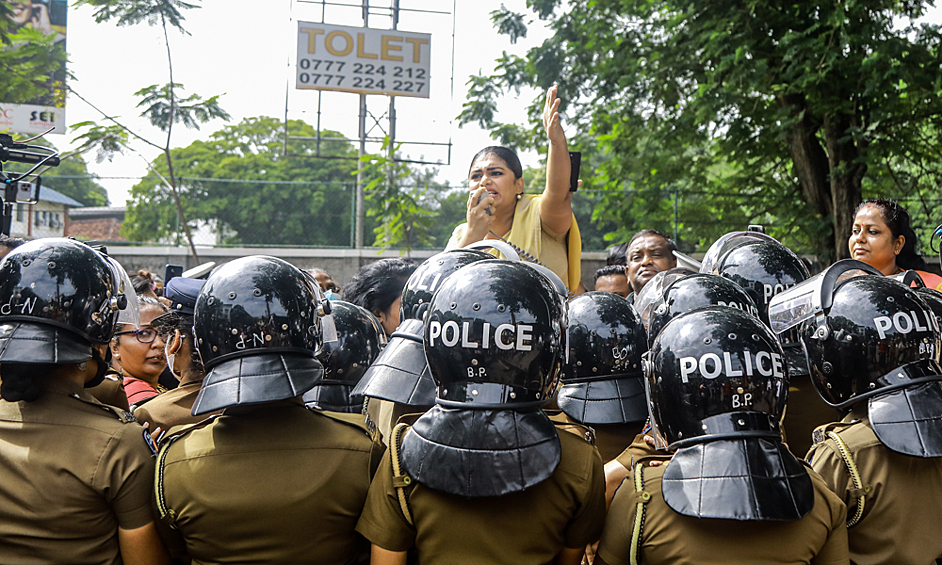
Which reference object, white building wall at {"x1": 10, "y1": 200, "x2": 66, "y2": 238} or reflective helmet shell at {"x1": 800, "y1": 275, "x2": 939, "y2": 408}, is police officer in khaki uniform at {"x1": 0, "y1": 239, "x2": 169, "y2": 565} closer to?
reflective helmet shell at {"x1": 800, "y1": 275, "x2": 939, "y2": 408}

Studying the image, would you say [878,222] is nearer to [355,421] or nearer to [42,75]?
[355,421]

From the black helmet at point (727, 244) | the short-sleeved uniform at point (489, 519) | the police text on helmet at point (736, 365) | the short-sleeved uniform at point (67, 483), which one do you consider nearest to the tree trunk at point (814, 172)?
the black helmet at point (727, 244)

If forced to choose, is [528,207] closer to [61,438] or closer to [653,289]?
[653,289]

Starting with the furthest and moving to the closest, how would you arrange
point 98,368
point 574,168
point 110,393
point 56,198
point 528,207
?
point 56,198 < point 528,207 < point 574,168 < point 110,393 < point 98,368

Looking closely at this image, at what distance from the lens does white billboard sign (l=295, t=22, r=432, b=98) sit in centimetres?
1595

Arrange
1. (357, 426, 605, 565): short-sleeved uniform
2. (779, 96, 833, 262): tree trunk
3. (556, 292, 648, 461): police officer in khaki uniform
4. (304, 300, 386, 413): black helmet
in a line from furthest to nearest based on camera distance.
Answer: (779, 96, 833, 262): tree trunk
(304, 300, 386, 413): black helmet
(556, 292, 648, 461): police officer in khaki uniform
(357, 426, 605, 565): short-sleeved uniform

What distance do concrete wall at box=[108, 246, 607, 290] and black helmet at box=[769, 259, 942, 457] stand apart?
10441 mm

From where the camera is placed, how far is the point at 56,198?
15.0 meters

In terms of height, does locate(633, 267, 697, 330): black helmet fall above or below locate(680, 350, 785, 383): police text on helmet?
above

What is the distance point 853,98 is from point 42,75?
1133cm

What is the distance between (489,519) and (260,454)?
2.51 feet

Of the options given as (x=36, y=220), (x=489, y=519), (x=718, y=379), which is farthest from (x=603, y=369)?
(x=36, y=220)

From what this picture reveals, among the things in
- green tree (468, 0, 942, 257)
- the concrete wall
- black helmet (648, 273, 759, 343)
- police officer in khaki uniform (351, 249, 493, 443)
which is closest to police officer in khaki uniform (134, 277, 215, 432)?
police officer in khaki uniform (351, 249, 493, 443)

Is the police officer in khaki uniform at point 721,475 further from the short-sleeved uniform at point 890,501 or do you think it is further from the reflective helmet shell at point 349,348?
the reflective helmet shell at point 349,348
